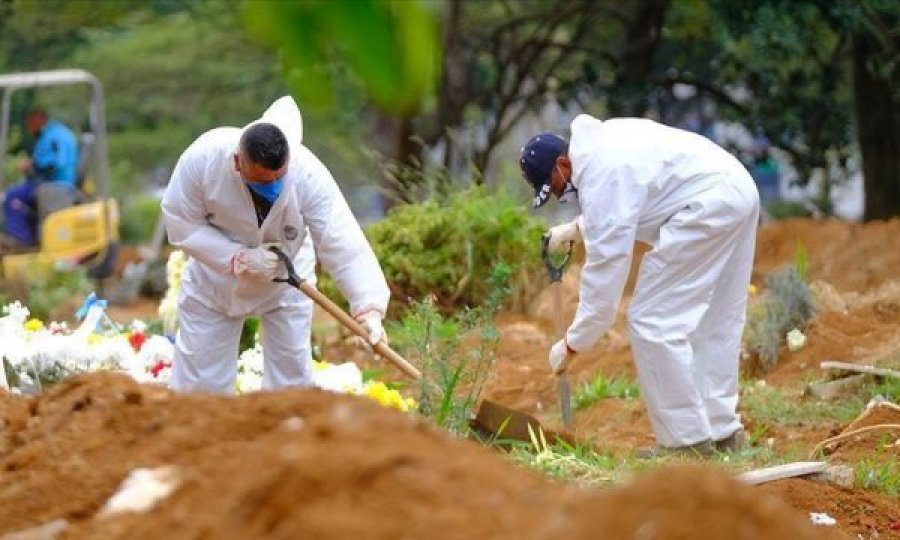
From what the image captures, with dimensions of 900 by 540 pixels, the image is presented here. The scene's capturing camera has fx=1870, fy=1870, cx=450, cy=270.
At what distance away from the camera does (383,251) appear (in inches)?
508

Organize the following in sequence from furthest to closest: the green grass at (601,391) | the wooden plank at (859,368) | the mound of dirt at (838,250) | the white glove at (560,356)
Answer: the mound of dirt at (838,250), the green grass at (601,391), the wooden plank at (859,368), the white glove at (560,356)

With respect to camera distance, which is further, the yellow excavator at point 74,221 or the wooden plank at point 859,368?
the yellow excavator at point 74,221

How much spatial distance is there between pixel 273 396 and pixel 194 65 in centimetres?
2771

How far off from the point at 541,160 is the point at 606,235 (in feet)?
1.83

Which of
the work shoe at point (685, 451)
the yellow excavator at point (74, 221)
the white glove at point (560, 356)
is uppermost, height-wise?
the white glove at point (560, 356)

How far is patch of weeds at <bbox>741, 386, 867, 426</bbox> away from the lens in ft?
30.8

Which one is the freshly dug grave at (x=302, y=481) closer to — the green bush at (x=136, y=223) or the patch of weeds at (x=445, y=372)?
the patch of weeds at (x=445, y=372)

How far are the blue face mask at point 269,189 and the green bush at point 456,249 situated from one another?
4683mm

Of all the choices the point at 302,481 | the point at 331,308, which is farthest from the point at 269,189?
the point at 302,481

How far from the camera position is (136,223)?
31906 millimetres

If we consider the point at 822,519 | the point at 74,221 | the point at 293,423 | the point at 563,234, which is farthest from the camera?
the point at 74,221

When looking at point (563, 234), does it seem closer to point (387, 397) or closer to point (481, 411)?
point (481, 411)

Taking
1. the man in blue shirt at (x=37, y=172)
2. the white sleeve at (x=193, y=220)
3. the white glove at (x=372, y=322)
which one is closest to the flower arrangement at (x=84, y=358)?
the white glove at (x=372, y=322)

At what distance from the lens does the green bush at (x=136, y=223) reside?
31.5 meters
